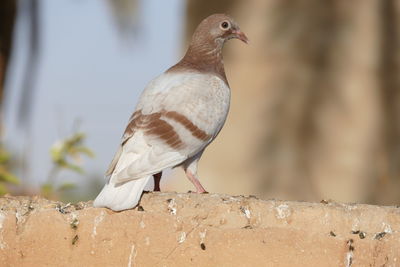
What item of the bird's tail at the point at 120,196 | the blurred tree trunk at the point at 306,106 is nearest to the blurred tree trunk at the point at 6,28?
the blurred tree trunk at the point at 306,106

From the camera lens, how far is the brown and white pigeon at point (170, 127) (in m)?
4.20

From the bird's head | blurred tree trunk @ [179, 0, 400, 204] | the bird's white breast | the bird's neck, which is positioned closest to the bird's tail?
the bird's white breast

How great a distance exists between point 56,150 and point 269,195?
4.40 metres

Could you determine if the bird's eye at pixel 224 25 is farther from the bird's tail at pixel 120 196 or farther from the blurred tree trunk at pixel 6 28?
the blurred tree trunk at pixel 6 28

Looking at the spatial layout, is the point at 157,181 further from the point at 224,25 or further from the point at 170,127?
the point at 224,25

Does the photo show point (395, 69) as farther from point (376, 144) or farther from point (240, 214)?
point (240, 214)

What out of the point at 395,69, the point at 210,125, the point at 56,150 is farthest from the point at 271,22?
the point at 210,125

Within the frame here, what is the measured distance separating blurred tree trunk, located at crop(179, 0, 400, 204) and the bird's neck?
4.77 meters

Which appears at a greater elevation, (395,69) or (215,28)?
(395,69)

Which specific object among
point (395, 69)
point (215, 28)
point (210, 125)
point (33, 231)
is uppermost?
point (395, 69)

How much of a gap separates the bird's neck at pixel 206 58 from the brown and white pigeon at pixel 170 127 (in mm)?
22

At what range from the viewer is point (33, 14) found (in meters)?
13.8

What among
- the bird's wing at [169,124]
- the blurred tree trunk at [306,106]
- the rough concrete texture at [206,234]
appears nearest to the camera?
the rough concrete texture at [206,234]

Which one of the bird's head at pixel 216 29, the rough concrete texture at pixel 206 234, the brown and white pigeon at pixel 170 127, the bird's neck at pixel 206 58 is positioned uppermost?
the bird's head at pixel 216 29
